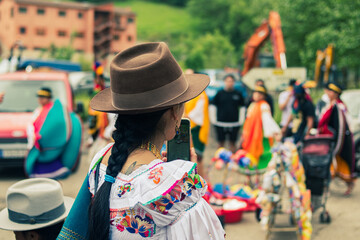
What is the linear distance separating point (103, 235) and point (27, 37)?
62992 millimetres

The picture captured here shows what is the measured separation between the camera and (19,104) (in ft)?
26.2

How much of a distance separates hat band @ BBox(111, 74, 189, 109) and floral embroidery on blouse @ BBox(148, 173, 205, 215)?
29 cm

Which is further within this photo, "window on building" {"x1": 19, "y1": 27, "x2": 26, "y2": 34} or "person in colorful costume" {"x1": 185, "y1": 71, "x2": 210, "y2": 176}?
"window on building" {"x1": 19, "y1": 27, "x2": 26, "y2": 34}

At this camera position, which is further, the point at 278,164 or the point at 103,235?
the point at 278,164

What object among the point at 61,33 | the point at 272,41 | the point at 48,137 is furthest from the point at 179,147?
the point at 61,33

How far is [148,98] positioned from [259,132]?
17.6 feet

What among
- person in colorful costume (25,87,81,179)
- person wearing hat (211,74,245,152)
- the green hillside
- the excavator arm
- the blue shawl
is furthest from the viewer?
the green hillside

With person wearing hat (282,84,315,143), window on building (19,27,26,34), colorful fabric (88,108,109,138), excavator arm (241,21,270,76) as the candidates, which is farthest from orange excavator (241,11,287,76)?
window on building (19,27,26,34)

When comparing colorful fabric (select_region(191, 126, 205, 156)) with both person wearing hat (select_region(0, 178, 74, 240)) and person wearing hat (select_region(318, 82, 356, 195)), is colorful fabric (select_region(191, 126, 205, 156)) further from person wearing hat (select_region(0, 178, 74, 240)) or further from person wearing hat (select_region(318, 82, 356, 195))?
person wearing hat (select_region(0, 178, 74, 240))

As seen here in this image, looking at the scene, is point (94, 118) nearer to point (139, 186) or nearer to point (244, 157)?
point (244, 157)

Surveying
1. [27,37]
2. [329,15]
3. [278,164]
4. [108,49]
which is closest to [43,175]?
[278,164]

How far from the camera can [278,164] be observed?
16.2ft

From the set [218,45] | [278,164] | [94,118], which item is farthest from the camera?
[218,45]

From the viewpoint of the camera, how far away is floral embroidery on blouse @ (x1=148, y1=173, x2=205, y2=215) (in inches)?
59.9
